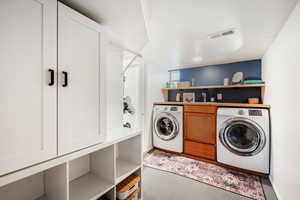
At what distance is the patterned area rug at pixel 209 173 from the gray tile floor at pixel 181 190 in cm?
9

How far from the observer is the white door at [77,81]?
76 cm

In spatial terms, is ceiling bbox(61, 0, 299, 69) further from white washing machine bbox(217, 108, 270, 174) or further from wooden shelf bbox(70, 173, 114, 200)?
wooden shelf bbox(70, 173, 114, 200)

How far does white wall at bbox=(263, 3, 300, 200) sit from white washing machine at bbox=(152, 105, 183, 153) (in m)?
1.54

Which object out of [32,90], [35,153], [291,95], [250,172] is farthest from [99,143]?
[250,172]

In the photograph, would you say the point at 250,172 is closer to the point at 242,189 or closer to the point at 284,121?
the point at 242,189

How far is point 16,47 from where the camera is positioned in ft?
1.93

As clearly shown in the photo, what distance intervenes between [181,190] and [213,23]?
2.20m

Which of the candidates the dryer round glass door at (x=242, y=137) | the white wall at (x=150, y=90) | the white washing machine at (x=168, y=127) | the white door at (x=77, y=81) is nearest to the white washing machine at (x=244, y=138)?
the dryer round glass door at (x=242, y=137)

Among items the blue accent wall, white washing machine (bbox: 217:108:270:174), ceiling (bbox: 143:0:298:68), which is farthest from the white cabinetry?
the blue accent wall

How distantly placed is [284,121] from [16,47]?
94.9 inches

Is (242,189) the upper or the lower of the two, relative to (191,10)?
lower

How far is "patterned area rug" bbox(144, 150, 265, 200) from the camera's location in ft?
5.94

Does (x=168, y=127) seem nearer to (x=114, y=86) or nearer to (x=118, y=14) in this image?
(x=114, y=86)

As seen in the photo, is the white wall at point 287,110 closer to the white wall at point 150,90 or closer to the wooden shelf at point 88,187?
the wooden shelf at point 88,187
